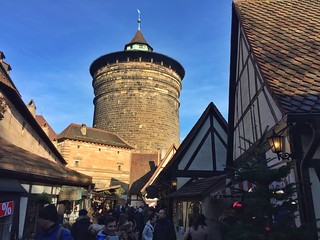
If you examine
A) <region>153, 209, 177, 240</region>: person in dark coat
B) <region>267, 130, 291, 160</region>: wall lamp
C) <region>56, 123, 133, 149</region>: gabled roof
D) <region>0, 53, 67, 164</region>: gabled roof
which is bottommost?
<region>153, 209, 177, 240</region>: person in dark coat

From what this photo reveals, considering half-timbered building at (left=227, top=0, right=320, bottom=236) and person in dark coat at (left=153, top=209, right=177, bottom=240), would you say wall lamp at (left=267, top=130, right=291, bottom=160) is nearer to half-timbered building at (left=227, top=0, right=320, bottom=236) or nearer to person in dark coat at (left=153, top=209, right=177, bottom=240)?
half-timbered building at (left=227, top=0, right=320, bottom=236)

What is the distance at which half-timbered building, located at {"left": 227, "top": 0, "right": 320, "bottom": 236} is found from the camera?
4578 mm

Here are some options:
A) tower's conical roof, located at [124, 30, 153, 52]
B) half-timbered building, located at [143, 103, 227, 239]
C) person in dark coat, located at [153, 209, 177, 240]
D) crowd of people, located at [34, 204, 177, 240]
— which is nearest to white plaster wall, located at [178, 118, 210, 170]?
half-timbered building, located at [143, 103, 227, 239]

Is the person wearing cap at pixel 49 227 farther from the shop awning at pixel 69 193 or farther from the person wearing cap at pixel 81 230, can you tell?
the shop awning at pixel 69 193

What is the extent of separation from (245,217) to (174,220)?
10.3 meters

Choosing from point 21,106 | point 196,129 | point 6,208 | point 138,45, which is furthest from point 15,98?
point 138,45

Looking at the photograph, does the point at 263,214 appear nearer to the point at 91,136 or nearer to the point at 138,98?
the point at 91,136

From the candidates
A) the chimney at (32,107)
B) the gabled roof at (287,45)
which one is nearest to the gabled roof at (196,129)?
the gabled roof at (287,45)

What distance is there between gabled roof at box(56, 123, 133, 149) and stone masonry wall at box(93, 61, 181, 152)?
189cm

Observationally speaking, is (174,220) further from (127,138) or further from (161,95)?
(161,95)

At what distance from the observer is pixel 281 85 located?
17.7 ft

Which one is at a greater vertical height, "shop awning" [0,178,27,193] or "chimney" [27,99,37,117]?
"chimney" [27,99,37,117]

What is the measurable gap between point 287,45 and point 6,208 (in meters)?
7.29

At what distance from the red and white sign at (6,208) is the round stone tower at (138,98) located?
30291mm
